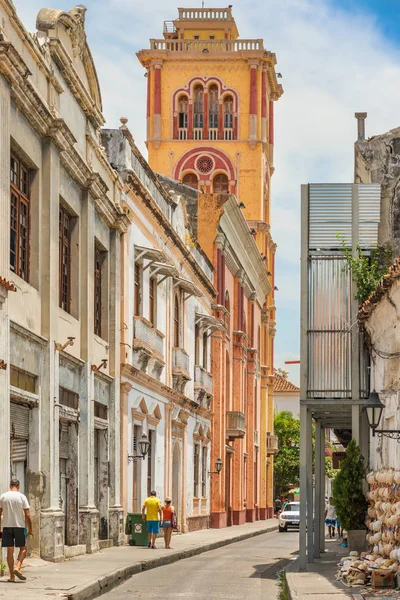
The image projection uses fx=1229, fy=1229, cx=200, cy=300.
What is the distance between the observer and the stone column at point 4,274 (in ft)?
58.0

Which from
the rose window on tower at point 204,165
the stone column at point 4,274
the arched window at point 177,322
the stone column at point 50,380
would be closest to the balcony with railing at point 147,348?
the arched window at point 177,322

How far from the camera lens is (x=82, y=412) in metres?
24.2

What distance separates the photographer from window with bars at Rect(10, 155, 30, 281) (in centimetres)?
1953

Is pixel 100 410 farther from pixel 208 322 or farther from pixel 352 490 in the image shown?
pixel 208 322

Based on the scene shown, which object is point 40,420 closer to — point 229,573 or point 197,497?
point 229,573

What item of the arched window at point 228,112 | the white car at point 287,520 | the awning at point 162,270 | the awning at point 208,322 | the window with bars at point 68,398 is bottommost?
the white car at point 287,520

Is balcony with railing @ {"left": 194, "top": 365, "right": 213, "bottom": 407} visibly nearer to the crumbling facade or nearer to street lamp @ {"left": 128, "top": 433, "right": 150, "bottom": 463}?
street lamp @ {"left": 128, "top": 433, "right": 150, "bottom": 463}

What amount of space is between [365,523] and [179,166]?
166 ft

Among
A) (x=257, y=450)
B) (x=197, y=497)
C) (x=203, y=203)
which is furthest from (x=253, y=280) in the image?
(x=197, y=497)

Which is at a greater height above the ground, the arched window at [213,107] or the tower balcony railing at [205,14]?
the tower balcony railing at [205,14]

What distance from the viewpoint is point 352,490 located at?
64.3 feet

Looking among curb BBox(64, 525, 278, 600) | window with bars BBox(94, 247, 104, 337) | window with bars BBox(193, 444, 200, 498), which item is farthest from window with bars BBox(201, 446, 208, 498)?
window with bars BBox(94, 247, 104, 337)

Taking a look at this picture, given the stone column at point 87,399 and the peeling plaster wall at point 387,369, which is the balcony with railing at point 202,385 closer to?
the stone column at point 87,399

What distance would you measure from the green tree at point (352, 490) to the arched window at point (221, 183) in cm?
4913
